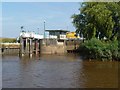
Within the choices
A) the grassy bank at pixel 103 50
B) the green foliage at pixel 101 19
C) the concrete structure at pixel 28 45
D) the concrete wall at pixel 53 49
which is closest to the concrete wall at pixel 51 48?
the concrete wall at pixel 53 49

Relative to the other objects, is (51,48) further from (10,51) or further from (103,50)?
(103,50)

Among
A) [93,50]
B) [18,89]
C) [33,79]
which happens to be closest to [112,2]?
[93,50]

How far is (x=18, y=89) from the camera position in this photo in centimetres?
1955

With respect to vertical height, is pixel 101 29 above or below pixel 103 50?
above

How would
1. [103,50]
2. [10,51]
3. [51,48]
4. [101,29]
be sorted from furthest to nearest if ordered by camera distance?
1. [51,48]
2. [10,51]
3. [101,29]
4. [103,50]

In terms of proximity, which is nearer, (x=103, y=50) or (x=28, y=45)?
(x=103, y=50)

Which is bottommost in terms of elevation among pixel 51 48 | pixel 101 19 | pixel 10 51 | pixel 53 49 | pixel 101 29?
pixel 10 51

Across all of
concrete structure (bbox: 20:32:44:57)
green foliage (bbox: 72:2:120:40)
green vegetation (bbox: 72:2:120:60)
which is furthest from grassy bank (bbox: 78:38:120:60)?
concrete structure (bbox: 20:32:44:57)

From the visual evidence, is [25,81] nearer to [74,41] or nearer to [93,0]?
[93,0]

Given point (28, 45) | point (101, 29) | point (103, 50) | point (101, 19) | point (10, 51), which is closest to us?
point (103, 50)

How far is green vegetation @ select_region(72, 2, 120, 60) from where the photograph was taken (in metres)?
41.3

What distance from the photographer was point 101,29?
157 ft

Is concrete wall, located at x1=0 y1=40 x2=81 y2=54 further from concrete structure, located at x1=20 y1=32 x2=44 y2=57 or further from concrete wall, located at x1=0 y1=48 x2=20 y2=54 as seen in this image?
concrete structure, located at x1=20 y1=32 x2=44 y2=57

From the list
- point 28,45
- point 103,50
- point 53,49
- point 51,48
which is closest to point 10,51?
point 28,45
